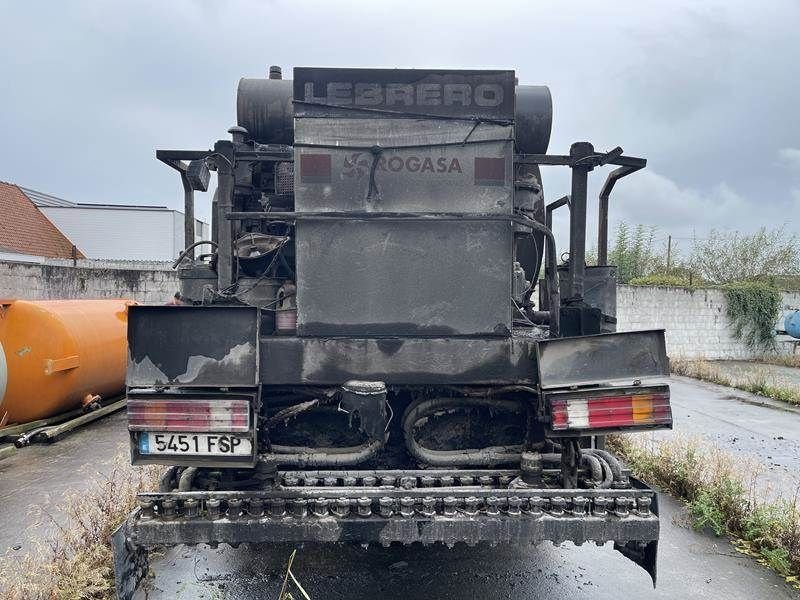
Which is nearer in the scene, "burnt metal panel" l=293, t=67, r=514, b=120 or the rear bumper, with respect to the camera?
the rear bumper

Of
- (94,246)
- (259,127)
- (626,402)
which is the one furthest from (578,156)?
(94,246)

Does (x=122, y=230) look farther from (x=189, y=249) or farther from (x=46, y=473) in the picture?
(x=189, y=249)

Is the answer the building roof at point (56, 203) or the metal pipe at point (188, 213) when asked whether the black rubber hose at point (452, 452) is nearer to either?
the metal pipe at point (188, 213)

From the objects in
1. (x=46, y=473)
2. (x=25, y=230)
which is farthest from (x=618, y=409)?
(x=25, y=230)

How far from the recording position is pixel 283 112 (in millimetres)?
3918

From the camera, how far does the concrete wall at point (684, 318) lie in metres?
15.3

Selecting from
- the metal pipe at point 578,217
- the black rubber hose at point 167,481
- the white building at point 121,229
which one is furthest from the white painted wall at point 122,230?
the metal pipe at point 578,217

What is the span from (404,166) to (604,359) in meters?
1.49

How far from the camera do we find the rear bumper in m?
2.35

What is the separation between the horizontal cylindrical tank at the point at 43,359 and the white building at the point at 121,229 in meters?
23.8

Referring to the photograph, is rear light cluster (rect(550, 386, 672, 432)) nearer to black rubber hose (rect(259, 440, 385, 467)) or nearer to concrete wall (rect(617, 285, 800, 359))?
black rubber hose (rect(259, 440, 385, 467))

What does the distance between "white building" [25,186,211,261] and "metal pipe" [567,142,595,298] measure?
28.8 metres

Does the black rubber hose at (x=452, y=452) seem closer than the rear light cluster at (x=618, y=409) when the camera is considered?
No

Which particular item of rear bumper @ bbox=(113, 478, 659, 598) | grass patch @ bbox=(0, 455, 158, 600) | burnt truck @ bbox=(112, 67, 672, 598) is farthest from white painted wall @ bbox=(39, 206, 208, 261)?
rear bumper @ bbox=(113, 478, 659, 598)
